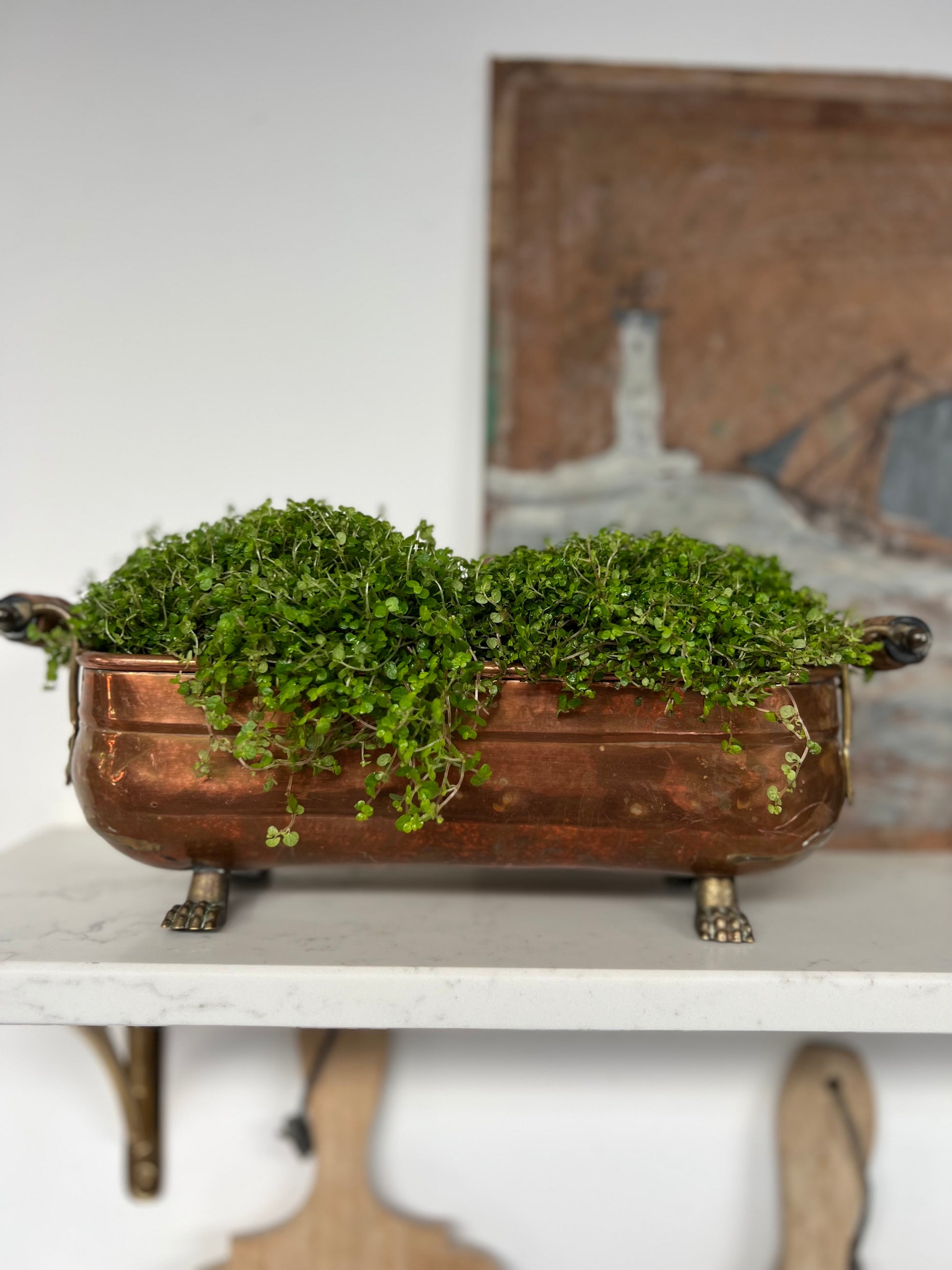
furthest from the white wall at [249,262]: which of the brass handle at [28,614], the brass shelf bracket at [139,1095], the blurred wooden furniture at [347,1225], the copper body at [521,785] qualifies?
the copper body at [521,785]

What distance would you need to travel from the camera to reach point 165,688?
2.30 ft

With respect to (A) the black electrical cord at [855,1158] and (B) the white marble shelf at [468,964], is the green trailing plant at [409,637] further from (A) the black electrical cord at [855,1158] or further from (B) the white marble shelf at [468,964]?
(A) the black electrical cord at [855,1158]

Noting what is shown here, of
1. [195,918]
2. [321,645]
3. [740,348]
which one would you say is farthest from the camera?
[740,348]

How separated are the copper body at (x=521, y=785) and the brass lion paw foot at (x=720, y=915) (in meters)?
0.05

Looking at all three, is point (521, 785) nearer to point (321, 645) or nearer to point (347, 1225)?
point (321, 645)

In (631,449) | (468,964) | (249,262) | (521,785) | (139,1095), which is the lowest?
(139,1095)

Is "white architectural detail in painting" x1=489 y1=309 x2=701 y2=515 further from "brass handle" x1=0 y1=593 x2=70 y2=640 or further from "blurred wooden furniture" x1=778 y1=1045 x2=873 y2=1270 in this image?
"blurred wooden furniture" x1=778 y1=1045 x2=873 y2=1270

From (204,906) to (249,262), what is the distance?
2.59ft

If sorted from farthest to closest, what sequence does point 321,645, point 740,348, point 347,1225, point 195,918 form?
point 740,348, point 347,1225, point 195,918, point 321,645

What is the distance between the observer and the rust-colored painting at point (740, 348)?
3.58 feet

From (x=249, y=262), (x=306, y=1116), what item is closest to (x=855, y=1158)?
(x=306, y=1116)

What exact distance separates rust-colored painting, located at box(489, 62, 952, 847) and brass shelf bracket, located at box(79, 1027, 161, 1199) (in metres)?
0.77

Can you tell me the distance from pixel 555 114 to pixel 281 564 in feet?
2.51

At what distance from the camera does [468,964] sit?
682mm
